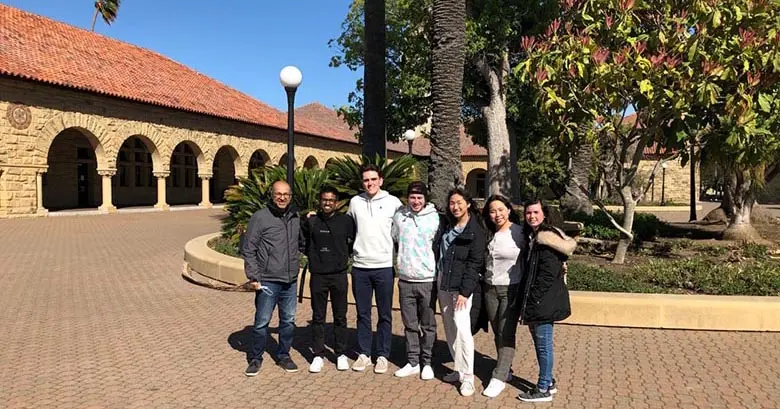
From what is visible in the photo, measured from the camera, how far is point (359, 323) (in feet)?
14.3

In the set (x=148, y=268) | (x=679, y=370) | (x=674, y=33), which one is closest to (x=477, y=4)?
(x=674, y=33)

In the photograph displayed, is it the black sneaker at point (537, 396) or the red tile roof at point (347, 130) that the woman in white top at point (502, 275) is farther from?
the red tile roof at point (347, 130)

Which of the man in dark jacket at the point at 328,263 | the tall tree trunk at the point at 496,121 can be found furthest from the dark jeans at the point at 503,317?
the tall tree trunk at the point at 496,121

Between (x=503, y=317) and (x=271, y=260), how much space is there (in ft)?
6.19

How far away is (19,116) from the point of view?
1695 centimetres

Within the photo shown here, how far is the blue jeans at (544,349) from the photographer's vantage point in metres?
3.65

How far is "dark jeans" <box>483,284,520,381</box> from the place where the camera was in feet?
12.4

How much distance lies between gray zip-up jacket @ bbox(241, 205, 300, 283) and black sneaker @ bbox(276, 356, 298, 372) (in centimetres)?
70

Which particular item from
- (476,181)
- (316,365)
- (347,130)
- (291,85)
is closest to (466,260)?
(316,365)

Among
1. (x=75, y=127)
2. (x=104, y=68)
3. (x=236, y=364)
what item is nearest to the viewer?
(x=236, y=364)

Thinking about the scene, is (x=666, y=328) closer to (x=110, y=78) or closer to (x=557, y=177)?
(x=110, y=78)

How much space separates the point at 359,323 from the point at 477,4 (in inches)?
621

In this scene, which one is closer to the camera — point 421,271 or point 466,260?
point 466,260

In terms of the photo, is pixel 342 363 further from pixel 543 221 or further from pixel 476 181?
pixel 476 181
